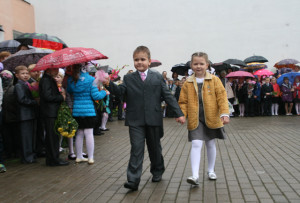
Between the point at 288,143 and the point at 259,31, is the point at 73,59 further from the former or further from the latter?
the point at 259,31

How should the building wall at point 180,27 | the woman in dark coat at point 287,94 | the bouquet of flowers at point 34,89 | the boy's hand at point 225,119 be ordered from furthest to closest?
the building wall at point 180,27 → the woman in dark coat at point 287,94 → the bouquet of flowers at point 34,89 → the boy's hand at point 225,119

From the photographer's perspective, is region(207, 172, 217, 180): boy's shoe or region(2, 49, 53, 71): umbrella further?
region(2, 49, 53, 71): umbrella

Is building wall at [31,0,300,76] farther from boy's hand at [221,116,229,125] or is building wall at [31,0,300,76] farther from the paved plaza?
boy's hand at [221,116,229,125]

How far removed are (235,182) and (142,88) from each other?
179 cm

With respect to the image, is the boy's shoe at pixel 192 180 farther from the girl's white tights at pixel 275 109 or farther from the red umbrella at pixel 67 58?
the girl's white tights at pixel 275 109

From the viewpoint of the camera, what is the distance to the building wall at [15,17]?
17.2 metres

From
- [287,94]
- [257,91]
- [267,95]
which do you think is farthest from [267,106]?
[287,94]

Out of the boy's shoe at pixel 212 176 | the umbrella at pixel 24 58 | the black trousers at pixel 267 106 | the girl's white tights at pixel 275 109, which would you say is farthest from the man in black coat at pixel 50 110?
the girl's white tights at pixel 275 109

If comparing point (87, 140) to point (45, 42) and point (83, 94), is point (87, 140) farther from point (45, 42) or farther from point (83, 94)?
point (45, 42)

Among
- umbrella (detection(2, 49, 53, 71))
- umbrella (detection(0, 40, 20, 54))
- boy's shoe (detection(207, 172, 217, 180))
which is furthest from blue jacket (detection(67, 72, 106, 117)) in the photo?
umbrella (detection(0, 40, 20, 54))

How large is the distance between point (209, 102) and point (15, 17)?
52.9ft

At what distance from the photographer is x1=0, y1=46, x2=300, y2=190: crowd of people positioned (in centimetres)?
475

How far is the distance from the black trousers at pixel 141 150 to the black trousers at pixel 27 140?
2.90 m

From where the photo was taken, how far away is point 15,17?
1830cm
